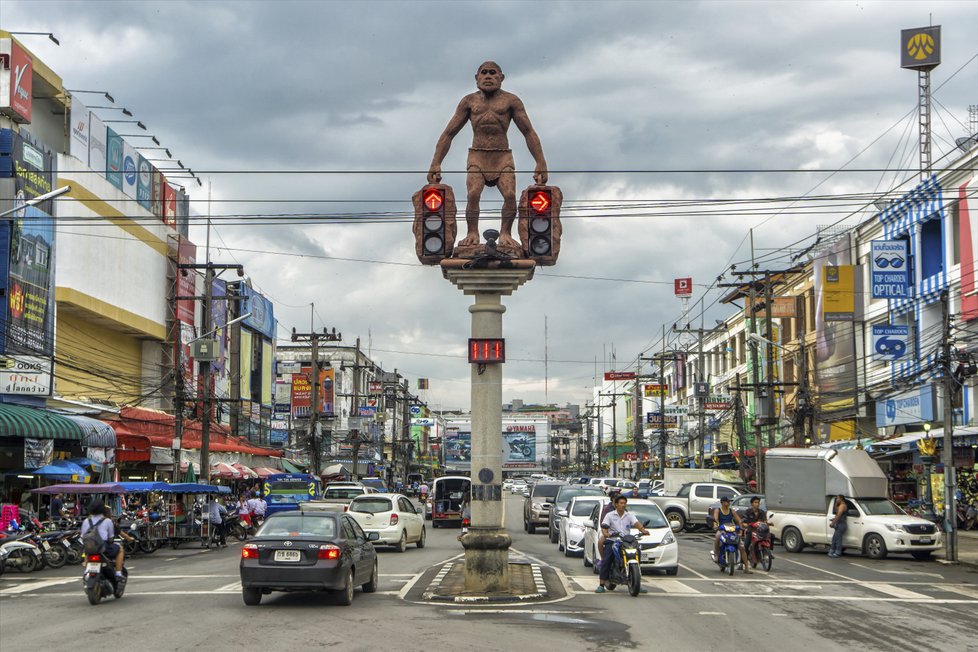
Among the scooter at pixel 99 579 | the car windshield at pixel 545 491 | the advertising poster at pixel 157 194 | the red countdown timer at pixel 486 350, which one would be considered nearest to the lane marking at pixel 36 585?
the scooter at pixel 99 579

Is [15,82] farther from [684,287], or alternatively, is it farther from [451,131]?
[684,287]

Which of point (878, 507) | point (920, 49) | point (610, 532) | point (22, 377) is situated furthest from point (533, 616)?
point (920, 49)

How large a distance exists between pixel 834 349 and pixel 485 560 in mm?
36875

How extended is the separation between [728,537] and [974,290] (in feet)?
61.0

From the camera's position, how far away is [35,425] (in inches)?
1256

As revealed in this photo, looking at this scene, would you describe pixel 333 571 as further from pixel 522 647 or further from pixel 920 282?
pixel 920 282

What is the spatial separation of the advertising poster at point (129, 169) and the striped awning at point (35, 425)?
17924 mm

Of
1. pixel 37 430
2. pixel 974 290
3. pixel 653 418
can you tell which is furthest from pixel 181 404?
pixel 653 418

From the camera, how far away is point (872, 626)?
1455cm

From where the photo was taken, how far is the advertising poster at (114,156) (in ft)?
157

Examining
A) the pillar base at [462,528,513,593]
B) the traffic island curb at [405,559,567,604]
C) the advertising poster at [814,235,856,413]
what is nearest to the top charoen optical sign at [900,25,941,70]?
the advertising poster at [814,235,856,413]

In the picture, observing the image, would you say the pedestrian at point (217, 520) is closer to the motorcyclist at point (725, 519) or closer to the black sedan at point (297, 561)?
the motorcyclist at point (725, 519)

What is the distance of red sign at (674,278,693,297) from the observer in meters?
101

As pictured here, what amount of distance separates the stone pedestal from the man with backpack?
554 cm
